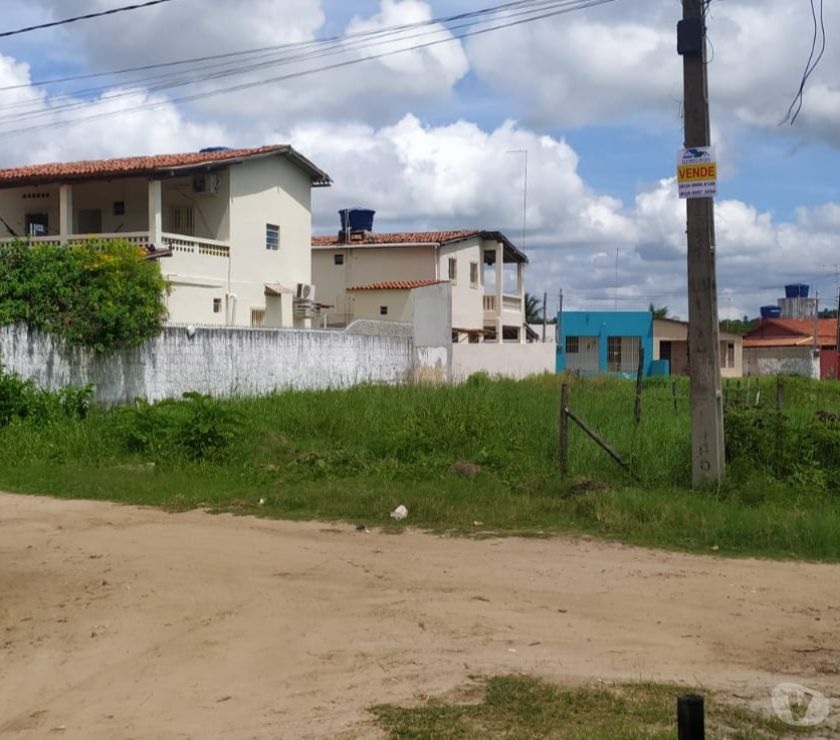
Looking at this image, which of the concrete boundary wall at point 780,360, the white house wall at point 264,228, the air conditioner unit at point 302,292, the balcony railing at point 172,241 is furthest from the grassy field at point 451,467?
the concrete boundary wall at point 780,360

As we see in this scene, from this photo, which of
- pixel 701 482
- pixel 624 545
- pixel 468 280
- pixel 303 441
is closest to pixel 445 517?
pixel 624 545

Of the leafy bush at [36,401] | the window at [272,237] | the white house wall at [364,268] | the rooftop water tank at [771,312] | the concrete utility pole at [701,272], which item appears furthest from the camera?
the rooftop water tank at [771,312]

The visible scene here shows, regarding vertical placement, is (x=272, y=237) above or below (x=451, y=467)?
above

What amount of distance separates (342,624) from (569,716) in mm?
2369

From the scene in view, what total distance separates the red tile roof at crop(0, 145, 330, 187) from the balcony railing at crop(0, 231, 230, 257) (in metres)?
1.63

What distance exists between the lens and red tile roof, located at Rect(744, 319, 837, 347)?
5844cm

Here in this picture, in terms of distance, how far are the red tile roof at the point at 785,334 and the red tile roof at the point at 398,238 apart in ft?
86.0

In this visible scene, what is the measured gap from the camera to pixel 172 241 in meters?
26.1

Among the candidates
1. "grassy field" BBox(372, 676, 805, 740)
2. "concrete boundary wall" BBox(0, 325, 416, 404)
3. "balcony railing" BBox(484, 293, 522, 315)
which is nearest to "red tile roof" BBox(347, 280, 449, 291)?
"concrete boundary wall" BBox(0, 325, 416, 404)

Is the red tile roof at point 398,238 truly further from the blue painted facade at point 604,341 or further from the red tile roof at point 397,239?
the blue painted facade at point 604,341

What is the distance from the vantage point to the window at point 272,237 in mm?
30859

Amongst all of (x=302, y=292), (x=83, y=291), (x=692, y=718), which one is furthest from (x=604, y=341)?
(x=692, y=718)

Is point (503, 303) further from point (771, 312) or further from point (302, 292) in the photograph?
point (771, 312)

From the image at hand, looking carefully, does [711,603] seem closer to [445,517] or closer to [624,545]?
[624,545]
